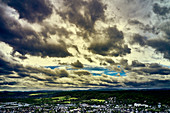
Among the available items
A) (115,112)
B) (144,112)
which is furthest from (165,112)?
(115,112)

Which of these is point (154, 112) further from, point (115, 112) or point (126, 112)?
point (115, 112)

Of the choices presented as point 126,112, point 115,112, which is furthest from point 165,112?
point 115,112

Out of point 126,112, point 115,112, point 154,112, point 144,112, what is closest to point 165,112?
point 154,112

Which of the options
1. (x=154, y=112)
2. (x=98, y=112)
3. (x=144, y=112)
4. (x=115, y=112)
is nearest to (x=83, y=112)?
(x=98, y=112)

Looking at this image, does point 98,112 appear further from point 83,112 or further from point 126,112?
point 126,112

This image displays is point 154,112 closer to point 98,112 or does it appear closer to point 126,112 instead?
point 126,112

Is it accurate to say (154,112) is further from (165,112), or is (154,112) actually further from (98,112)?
(98,112)
